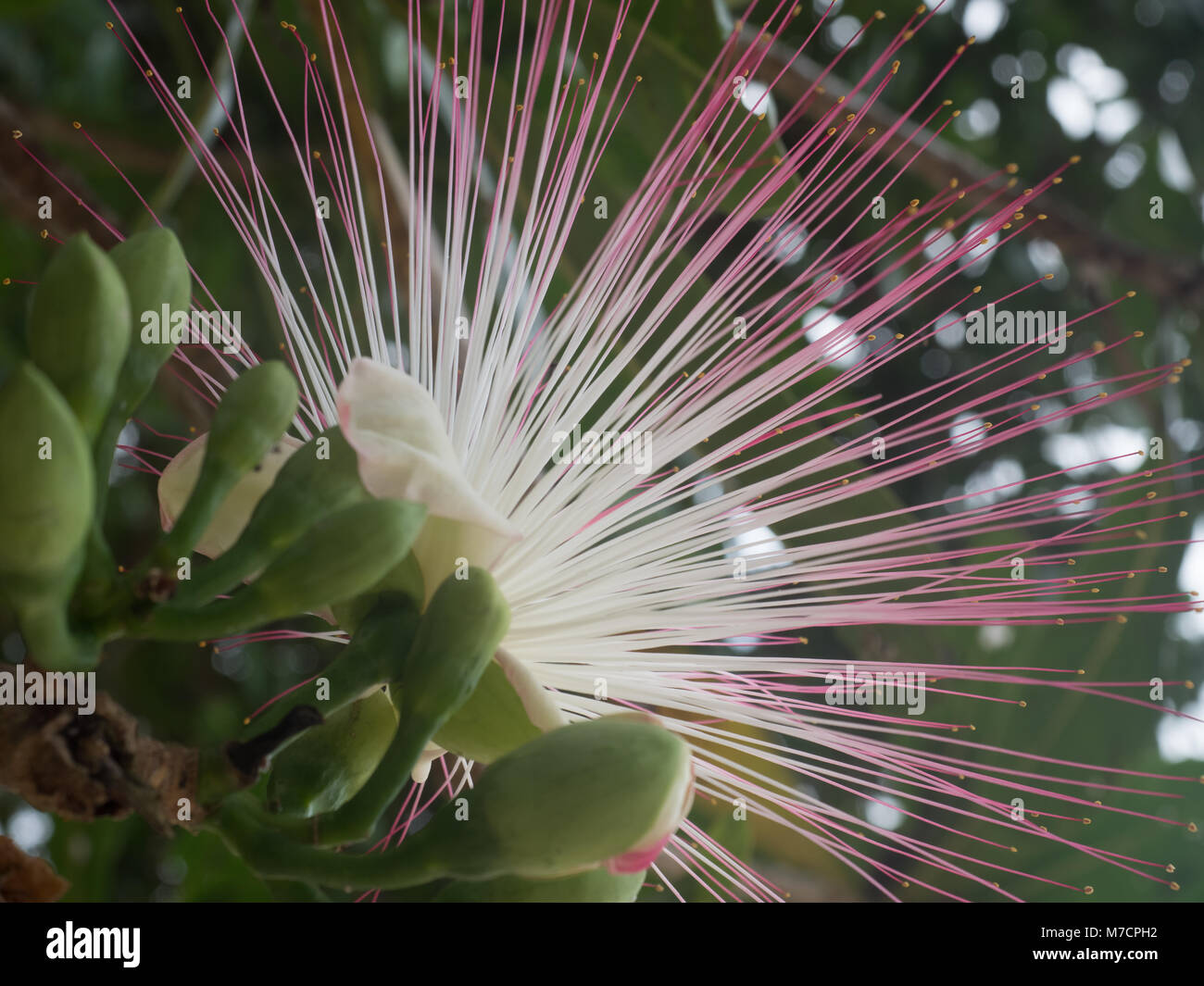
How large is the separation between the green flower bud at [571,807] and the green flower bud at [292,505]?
0.70ft

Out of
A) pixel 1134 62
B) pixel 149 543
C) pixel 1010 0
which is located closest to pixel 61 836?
pixel 149 543

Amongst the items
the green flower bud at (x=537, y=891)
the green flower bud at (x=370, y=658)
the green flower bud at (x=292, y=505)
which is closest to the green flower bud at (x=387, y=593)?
the green flower bud at (x=370, y=658)

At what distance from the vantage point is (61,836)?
2.05 meters

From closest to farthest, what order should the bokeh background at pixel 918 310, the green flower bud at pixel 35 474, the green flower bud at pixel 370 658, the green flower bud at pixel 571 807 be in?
the green flower bud at pixel 35 474, the green flower bud at pixel 571 807, the green flower bud at pixel 370 658, the bokeh background at pixel 918 310

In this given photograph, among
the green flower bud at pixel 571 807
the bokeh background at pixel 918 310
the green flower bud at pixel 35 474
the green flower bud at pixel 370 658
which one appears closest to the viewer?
the green flower bud at pixel 35 474

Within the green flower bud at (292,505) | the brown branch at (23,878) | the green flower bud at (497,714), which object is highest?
the green flower bud at (292,505)

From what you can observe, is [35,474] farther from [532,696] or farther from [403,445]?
[532,696]

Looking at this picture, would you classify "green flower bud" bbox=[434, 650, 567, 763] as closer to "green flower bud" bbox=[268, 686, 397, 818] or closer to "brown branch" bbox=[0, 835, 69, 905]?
"green flower bud" bbox=[268, 686, 397, 818]

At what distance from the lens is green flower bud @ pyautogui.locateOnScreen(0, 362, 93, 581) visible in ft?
2.00

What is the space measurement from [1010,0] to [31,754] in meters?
2.42

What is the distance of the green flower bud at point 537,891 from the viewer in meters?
0.81

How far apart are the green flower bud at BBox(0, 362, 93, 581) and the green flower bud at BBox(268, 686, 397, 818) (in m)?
0.29

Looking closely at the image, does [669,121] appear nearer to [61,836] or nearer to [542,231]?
[542,231]

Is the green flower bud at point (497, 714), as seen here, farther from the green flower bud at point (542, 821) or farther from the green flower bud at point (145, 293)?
the green flower bud at point (145, 293)
